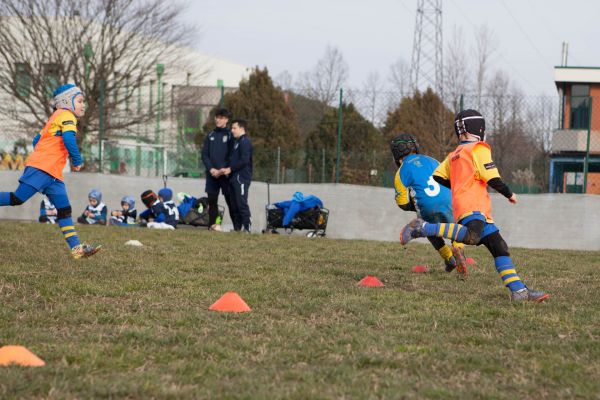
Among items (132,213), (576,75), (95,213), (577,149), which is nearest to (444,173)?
(577,149)

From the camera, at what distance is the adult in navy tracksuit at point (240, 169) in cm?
1420

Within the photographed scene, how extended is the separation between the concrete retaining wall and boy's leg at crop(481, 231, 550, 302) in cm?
959

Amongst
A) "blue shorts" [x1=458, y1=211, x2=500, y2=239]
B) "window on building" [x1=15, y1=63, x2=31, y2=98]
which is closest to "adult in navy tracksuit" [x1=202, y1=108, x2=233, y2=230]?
"blue shorts" [x1=458, y1=211, x2=500, y2=239]

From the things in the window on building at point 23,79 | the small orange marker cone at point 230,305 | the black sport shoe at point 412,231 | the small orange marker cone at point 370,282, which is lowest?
the small orange marker cone at point 370,282

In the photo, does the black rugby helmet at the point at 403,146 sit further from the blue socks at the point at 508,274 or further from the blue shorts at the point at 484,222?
the blue socks at the point at 508,274

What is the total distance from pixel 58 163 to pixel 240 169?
5.70 metres

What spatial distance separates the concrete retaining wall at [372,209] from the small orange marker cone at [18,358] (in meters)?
12.9

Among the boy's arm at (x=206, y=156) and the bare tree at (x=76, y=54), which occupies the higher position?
the bare tree at (x=76, y=54)

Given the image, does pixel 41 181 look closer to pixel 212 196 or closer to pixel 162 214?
pixel 212 196

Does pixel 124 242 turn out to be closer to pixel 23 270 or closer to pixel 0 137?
pixel 23 270

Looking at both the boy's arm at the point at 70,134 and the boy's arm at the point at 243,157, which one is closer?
the boy's arm at the point at 70,134

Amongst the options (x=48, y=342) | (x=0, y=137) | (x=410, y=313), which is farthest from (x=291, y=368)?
(x=0, y=137)

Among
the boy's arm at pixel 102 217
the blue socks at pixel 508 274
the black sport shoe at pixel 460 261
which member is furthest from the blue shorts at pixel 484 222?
the boy's arm at pixel 102 217

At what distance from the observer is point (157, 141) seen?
27625 mm
